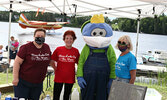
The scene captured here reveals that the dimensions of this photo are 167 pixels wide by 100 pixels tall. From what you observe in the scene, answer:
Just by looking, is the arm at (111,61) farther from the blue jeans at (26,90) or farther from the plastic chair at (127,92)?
the blue jeans at (26,90)

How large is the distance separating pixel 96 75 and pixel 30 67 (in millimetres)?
791

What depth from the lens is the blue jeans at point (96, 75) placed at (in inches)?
97.7

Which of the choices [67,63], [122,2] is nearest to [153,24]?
[122,2]

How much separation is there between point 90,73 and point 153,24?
36.5m

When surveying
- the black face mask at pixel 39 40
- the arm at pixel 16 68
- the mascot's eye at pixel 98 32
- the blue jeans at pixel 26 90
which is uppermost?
the mascot's eye at pixel 98 32

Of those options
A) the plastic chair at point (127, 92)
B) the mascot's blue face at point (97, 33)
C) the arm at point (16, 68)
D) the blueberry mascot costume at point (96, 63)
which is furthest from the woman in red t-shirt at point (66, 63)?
the plastic chair at point (127, 92)

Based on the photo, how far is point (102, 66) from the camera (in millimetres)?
2482

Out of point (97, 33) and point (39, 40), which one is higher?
point (97, 33)

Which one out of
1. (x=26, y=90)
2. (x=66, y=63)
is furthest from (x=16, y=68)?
(x=66, y=63)

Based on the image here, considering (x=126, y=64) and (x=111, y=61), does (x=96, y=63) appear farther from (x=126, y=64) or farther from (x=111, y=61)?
(x=126, y=64)

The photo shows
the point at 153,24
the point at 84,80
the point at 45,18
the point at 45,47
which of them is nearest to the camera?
the point at 45,47

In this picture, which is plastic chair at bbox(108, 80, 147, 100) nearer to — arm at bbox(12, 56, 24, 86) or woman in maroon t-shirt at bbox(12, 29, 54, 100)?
woman in maroon t-shirt at bbox(12, 29, 54, 100)

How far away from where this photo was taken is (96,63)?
97.8 inches

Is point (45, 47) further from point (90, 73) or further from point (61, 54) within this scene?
point (90, 73)
